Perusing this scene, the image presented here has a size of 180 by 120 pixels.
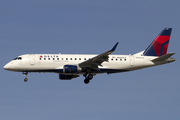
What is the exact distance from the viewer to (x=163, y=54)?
56562 millimetres

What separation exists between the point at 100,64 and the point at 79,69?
10.6 feet

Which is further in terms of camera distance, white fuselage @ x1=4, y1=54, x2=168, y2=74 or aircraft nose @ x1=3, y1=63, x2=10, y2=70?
aircraft nose @ x1=3, y1=63, x2=10, y2=70

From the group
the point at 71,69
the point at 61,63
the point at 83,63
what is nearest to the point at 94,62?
the point at 83,63

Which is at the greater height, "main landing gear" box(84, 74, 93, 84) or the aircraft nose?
the aircraft nose

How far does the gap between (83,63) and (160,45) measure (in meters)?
14.5

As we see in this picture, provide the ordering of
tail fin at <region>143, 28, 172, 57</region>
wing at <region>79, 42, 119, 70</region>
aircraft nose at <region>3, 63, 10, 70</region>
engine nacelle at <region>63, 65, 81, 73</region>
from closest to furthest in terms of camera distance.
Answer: wing at <region>79, 42, 119, 70</region>
engine nacelle at <region>63, 65, 81, 73</region>
aircraft nose at <region>3, 63, 10, 70</region>
tail fin at <region>143, 28, 172, 57</region>

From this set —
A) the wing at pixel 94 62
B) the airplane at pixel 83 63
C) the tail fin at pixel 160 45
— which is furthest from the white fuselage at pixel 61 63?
the tail fin at pixel 160 45

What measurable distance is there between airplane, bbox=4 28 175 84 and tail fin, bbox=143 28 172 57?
0.58 ft

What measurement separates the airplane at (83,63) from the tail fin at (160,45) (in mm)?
177

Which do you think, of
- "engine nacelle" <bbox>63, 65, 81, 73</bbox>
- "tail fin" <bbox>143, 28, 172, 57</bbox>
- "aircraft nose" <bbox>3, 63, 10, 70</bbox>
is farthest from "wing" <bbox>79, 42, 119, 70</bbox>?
"aircraft nose" <bbox>3, 63, 10, 70</bbox>

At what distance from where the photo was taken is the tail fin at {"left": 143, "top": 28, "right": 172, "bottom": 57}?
5625 cm

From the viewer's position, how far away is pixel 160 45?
187 feet

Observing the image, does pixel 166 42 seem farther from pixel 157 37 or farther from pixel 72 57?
pixel 72 57

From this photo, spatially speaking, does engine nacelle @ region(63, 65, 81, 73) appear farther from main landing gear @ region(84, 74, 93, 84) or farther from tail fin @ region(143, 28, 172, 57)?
tail fin @ region(143, 28, 172, 57)
